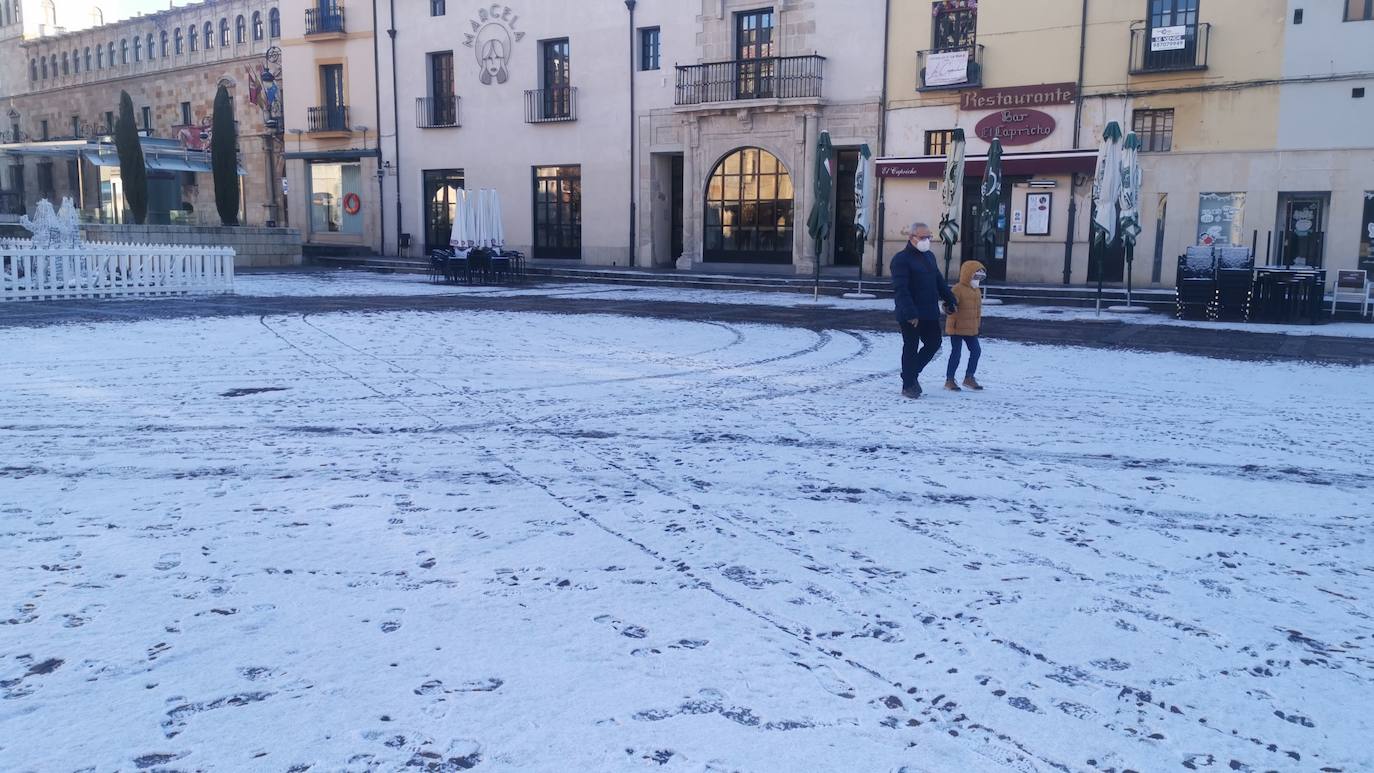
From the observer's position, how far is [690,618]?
13.0 ft

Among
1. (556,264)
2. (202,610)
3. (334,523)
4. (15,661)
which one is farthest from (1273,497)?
(556,264)

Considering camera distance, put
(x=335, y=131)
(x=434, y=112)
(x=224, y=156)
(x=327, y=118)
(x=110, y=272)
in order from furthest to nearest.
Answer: (x=327, y=118), (x=335, y=131), (x=434, y=112), (x=224, y=156), (x=110, y=272)

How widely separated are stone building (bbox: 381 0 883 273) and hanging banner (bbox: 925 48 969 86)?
4.48 ft

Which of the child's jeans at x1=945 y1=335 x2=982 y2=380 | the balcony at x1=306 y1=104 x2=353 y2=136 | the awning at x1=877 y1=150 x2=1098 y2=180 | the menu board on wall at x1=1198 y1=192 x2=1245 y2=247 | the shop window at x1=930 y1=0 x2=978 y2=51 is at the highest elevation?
the shop window at x1=930 y1=0 x2=978 y2=51

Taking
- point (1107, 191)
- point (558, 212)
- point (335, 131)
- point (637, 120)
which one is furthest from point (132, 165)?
point (1107, 191)

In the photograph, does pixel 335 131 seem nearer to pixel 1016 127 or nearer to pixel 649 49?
pixel 649 49

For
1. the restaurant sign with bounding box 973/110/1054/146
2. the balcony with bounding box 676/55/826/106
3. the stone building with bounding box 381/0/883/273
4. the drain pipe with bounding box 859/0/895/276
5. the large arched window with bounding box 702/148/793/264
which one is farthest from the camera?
the large arched window with bounding box 702/148/793/264

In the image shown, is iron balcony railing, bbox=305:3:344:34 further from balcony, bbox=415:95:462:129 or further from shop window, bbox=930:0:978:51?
shop window, bbox=930:0:978:51

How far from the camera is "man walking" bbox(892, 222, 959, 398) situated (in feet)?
29.7

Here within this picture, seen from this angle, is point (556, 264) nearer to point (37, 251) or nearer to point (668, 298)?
point (668, 298)

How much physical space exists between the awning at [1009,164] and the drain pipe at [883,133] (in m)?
0.37

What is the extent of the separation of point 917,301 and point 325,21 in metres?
28.4

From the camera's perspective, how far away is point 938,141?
23391mm

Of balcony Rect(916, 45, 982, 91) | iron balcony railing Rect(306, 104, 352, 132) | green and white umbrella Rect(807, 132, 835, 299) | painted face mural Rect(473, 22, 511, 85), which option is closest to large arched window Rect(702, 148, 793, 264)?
balcony Rect(916, 45, 982, 91)
